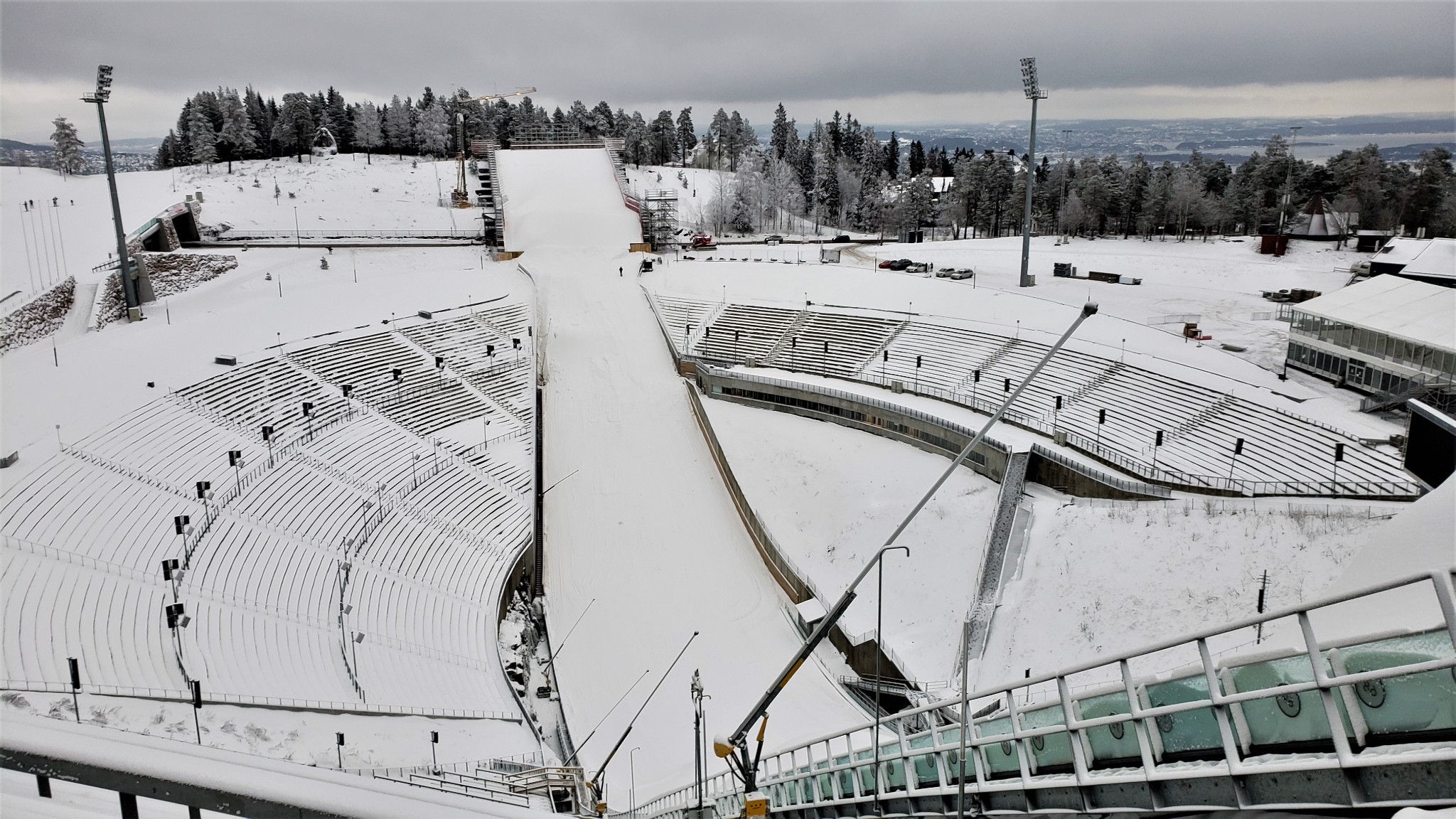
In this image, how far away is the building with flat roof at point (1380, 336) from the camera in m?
25.3

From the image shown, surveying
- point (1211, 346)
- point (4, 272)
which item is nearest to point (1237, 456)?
point (1211, 346)

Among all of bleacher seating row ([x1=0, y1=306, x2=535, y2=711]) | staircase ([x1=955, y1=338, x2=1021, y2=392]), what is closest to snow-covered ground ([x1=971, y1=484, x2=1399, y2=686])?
staircase ([x1=955, y1=338, x2=1021, y2=392])

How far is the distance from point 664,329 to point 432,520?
18.4 meters

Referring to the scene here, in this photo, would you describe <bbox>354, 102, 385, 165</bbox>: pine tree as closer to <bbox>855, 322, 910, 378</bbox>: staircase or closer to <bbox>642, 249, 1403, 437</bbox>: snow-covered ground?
<bbox>642, 249, 1403, 437</bbox>: snow-covered ground

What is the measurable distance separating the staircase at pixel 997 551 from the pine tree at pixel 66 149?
8359 centimetres

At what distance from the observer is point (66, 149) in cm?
7612

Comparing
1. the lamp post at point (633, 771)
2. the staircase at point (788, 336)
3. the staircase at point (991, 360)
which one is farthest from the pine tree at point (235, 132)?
the lamp post at point (633, 771)

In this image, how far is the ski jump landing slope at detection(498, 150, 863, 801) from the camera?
21.3 m

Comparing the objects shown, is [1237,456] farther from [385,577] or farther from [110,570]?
[110,570]

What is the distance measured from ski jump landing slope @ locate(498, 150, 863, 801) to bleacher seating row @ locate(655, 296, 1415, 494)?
13.2 ft

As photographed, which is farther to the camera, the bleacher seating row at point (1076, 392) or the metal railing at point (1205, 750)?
the bleacher seating row at point (1076, 392)

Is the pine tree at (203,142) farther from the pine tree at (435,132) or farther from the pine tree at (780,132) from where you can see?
the pine tree at (780,132)

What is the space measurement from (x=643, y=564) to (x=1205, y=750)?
2273cm

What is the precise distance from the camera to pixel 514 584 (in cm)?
2642
